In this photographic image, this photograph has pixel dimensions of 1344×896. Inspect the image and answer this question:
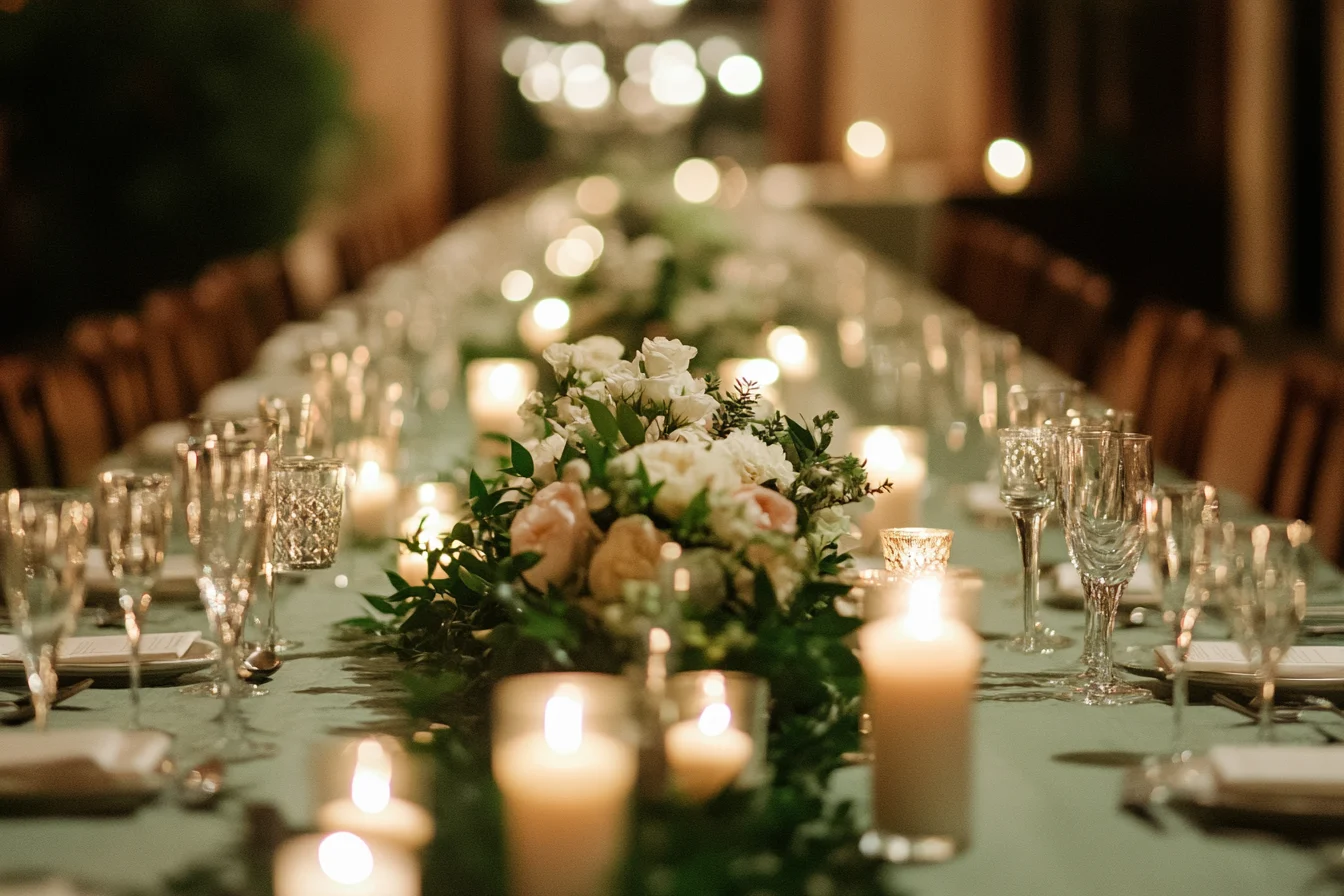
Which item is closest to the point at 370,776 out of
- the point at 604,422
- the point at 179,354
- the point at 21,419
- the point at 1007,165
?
the point at 604,422

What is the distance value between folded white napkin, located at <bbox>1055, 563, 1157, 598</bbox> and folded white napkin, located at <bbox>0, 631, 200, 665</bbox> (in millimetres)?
1010

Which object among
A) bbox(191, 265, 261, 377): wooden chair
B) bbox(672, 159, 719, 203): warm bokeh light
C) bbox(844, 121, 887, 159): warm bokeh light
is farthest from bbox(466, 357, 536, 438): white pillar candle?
bbox(844, 121, 887, 159): warm bokeh light

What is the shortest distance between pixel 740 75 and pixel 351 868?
1512 centimetres

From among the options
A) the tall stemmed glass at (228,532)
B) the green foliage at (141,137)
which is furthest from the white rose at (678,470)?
the green foliage at (141,137)

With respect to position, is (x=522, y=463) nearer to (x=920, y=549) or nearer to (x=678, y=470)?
(x=678, y=470)

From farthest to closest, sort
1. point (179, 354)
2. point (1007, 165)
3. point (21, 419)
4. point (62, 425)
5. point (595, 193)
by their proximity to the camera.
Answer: point (1007, 165) → point (595, 193) → point (179, 354) → point (62, 425) → point (21, 419)

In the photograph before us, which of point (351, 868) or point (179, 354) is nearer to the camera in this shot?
point (351, 868)

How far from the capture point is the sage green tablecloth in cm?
113

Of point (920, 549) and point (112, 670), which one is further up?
point (920, 549)

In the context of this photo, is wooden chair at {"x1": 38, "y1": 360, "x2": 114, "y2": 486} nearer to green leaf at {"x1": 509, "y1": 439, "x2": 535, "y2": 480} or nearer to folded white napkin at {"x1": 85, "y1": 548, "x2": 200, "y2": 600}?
folded white napkin at {"x1": 85, "y1": 548, "x2": 200, "y2": 600}

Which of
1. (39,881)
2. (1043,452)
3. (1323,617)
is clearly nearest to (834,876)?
(39,881)

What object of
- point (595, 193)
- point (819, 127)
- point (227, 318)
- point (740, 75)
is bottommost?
point (227, 318)

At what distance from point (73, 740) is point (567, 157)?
1364 cm

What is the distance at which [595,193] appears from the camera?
10039 millimetres
